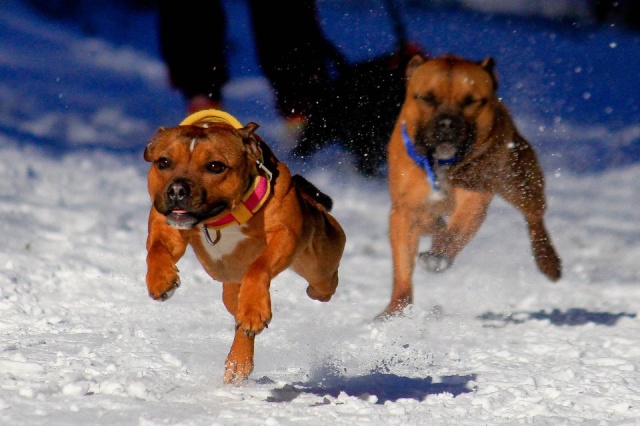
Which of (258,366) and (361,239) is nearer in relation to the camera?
(258,366)

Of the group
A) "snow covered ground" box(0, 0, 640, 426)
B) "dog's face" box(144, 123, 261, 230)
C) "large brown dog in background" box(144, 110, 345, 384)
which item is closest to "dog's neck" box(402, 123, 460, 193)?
"snow covered ground" box(0, 0, 640, 426)

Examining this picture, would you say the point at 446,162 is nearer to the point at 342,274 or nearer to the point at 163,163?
the point at 342,274

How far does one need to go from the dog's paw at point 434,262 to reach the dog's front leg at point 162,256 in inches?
75.2

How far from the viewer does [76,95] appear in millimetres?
12156

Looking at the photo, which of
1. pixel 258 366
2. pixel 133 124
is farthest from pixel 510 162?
pixel 133 124

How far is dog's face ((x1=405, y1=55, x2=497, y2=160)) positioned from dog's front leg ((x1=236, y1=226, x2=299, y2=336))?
1.67 metres

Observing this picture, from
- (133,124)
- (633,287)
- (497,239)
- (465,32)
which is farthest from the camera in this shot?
(465,32)

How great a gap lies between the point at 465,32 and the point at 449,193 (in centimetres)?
682

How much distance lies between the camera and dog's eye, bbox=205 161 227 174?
3.83 metres

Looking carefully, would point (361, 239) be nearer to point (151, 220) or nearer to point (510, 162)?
point (510, 162)

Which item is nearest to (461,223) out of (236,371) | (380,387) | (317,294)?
(317,294)

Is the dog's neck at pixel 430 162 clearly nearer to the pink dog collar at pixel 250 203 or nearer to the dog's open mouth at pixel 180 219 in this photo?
the pink dog collar at pixel 250 203

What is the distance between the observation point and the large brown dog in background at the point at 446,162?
557 centimetres

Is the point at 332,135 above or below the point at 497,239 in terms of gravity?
above
